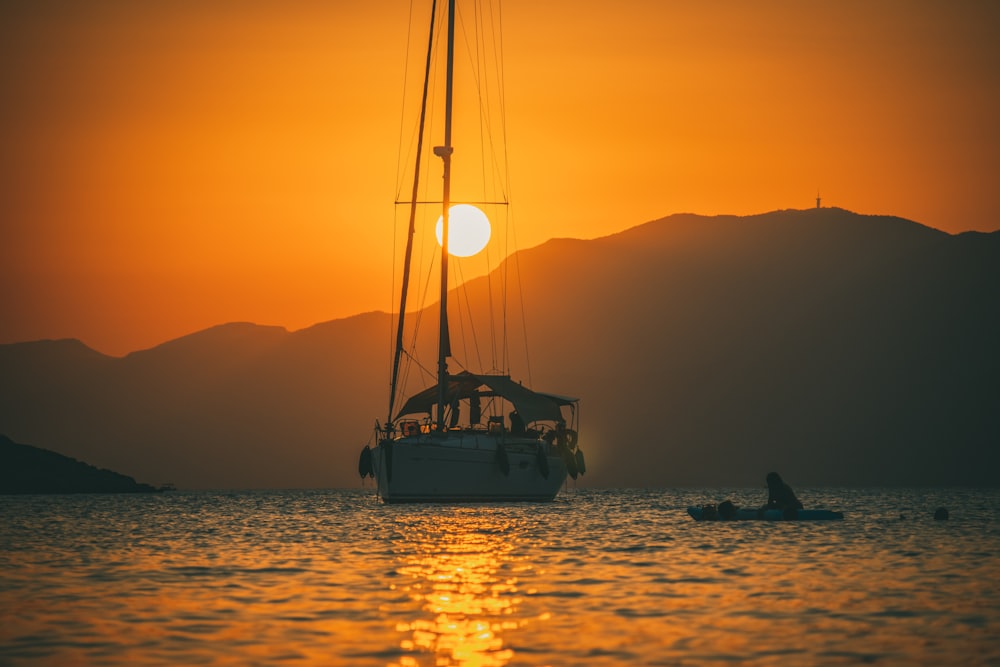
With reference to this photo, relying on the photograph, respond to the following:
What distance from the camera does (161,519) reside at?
75.5m

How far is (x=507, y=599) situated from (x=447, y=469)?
4323 cm

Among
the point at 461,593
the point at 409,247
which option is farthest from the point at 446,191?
the point at 461,593

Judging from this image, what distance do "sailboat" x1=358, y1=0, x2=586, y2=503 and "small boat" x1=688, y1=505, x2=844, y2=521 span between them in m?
13.3

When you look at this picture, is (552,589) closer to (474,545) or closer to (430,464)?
(474,545)

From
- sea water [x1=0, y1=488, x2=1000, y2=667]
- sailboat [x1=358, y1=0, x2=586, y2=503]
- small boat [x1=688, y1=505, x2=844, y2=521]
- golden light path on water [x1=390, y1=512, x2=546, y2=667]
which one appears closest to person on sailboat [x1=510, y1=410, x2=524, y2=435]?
sailboat [x1=358, y1=0, x2=586, y2=503]

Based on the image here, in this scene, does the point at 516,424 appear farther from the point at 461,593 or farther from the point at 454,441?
the point at 461,593

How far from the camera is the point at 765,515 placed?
189ft

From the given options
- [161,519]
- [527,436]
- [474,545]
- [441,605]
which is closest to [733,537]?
[474,545]

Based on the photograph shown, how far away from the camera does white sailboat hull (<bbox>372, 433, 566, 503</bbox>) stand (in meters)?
71.4

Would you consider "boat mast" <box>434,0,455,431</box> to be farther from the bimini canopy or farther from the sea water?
the sea water

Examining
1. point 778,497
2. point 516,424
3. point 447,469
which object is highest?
point 516,424

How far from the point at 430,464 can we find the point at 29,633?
47.9 m

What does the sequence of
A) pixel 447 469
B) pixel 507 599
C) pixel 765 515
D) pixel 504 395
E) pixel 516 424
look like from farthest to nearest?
pixel 504 395
pixel 516 424
pixel 447 469
pixel 765 515
pixel 507 599

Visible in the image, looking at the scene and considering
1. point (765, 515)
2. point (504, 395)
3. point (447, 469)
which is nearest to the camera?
point (765, 515)
